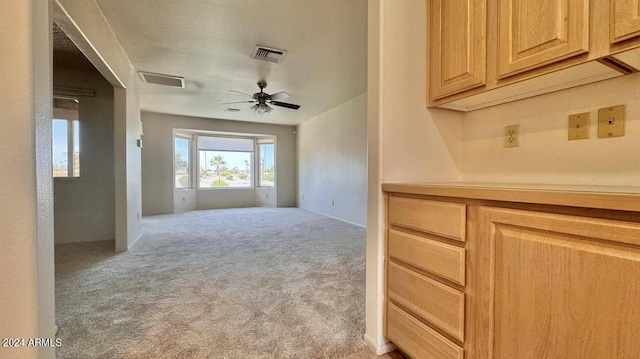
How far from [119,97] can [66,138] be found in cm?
146

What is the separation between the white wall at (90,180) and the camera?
3793 millimetres

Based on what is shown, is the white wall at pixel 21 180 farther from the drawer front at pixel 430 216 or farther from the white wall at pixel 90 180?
the white wall at pixel 90 180

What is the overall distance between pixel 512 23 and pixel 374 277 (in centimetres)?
137

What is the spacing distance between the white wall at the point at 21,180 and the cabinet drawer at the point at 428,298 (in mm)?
1401

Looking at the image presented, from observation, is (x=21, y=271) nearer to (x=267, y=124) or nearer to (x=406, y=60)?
(x=406, y=60)

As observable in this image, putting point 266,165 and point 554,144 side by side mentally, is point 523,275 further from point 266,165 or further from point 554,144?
point 266,165

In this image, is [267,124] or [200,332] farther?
[267,124]

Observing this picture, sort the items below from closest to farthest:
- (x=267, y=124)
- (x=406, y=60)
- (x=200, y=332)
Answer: (x=406, y=60) → (x=200, y=332) → (x=267, y=124)

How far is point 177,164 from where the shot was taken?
7.14 metres

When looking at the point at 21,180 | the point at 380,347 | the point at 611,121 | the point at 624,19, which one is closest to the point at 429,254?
the point at 380,347

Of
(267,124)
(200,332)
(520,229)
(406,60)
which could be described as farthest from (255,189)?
(520,229)

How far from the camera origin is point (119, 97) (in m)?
3.32

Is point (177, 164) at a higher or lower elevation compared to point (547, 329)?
higher

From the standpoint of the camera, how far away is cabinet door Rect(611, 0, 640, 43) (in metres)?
0.81
